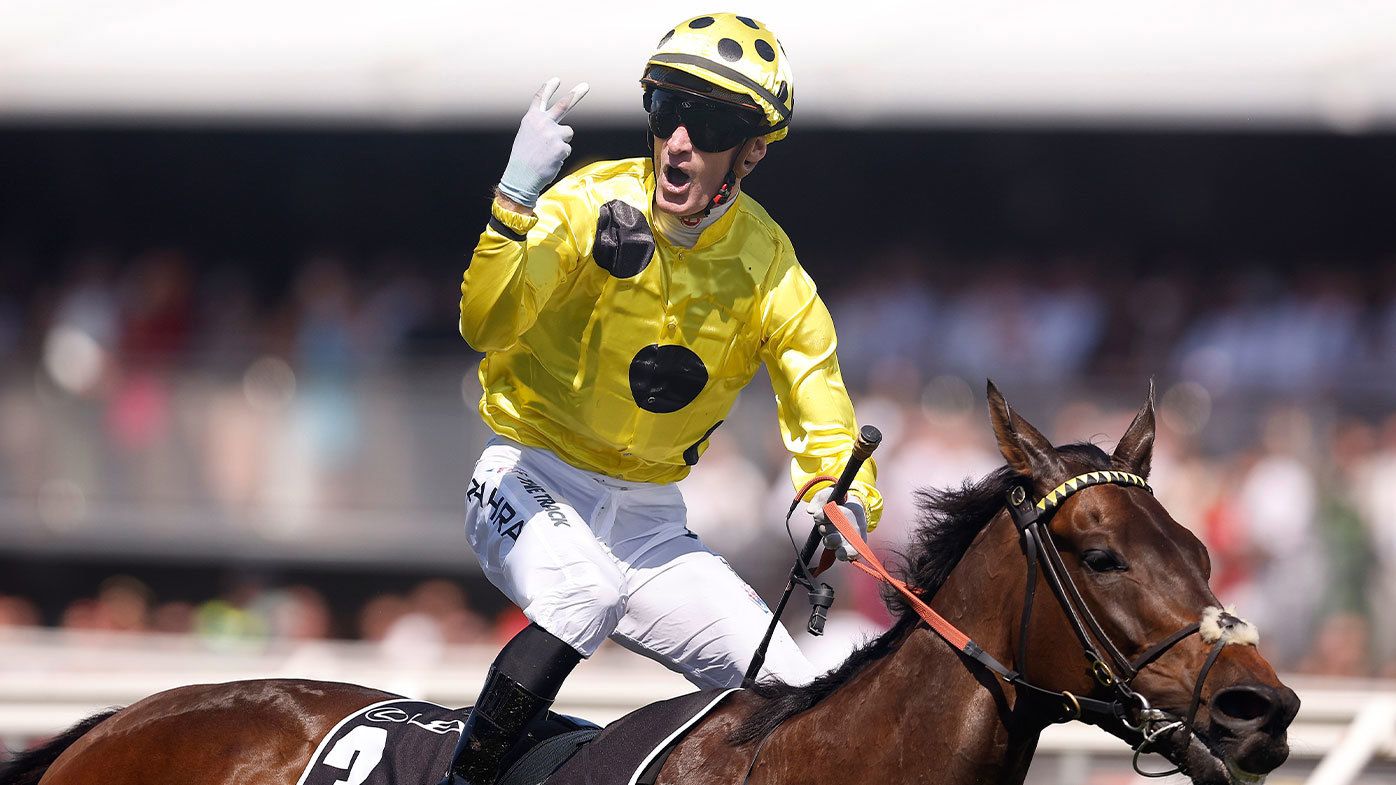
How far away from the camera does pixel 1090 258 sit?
11266mm

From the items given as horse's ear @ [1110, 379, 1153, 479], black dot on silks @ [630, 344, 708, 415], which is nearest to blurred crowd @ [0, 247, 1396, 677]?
black dot on silks @ [630, 344, 708, 415]

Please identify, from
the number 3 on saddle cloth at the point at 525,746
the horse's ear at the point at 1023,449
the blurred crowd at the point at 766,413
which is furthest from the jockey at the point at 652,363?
the blurred crowd at the point at 766,413

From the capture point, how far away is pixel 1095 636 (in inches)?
112

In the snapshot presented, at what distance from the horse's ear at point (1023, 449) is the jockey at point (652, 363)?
47 centimetres

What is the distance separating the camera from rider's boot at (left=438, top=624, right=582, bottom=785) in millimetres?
3303

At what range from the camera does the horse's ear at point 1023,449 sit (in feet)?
9.84

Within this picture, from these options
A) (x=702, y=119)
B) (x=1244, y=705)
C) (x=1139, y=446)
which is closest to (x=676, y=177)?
(x=702, y=119)

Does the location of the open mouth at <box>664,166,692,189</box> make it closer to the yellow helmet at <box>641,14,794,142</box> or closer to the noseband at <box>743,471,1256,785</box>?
the yellow helmet at <box>641,14,794,142</box>

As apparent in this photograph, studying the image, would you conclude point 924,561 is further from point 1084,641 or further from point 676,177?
point 676,177

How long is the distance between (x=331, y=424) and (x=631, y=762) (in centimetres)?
714

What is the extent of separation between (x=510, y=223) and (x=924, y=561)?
1.01 meters

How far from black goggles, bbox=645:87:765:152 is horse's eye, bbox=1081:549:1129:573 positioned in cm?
119

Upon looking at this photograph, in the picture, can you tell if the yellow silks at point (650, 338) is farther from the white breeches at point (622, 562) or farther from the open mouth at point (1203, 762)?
the open mouth at point (1203, 762)

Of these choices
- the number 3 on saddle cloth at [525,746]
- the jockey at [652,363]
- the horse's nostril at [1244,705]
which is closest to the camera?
the horse's nostril at [1244,705]
